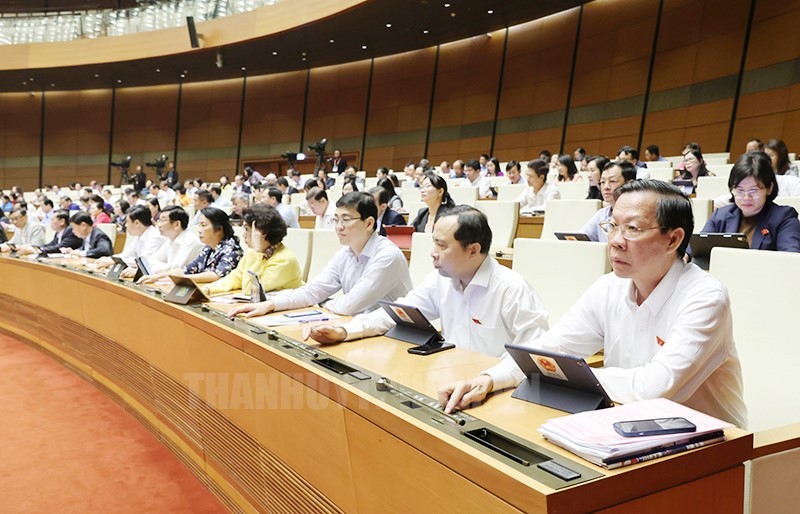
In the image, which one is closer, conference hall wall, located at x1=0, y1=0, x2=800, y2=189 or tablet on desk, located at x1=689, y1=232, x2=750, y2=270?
tablet on desk, located at x1=689, y1=232, x2=750, y2=270

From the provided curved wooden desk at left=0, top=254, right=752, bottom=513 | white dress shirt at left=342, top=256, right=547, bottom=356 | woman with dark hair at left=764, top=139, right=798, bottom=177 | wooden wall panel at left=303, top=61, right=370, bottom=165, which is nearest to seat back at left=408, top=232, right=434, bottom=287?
white dress shirt at left=342, top=256, right=547, bottom=356

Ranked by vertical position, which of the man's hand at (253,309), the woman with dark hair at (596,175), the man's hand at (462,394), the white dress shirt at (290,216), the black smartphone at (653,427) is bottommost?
the man's hand at (253,309)

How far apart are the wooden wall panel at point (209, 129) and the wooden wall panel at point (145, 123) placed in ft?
1.04

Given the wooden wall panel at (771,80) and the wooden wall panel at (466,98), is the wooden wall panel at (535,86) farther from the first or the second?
the wooden wall panel at (771,80)

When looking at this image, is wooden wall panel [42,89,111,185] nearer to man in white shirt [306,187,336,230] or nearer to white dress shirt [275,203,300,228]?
white dress shirt [275,203,300,228]

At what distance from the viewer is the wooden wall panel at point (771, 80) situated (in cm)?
682

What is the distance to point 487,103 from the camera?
10.6 meters

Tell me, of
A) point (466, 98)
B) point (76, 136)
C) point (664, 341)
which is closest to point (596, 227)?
point (664, 341)

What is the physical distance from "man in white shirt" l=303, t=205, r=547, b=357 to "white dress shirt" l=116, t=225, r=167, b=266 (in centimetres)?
302

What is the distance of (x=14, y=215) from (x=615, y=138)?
757 cm

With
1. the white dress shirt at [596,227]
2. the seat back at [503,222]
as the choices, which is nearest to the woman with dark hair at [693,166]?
the seat back at [503,222]

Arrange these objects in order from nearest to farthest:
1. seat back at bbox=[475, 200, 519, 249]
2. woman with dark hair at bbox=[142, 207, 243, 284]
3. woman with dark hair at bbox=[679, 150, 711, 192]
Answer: woman with dark hair at bbox=[142, 207, 243, 284], seat back at bbox=[475, 200, 519, 249], woman with dark hair at bbox=[679, 150, 711, 192]

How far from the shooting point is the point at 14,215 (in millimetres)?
6531

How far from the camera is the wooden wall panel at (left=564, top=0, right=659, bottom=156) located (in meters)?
8.47
